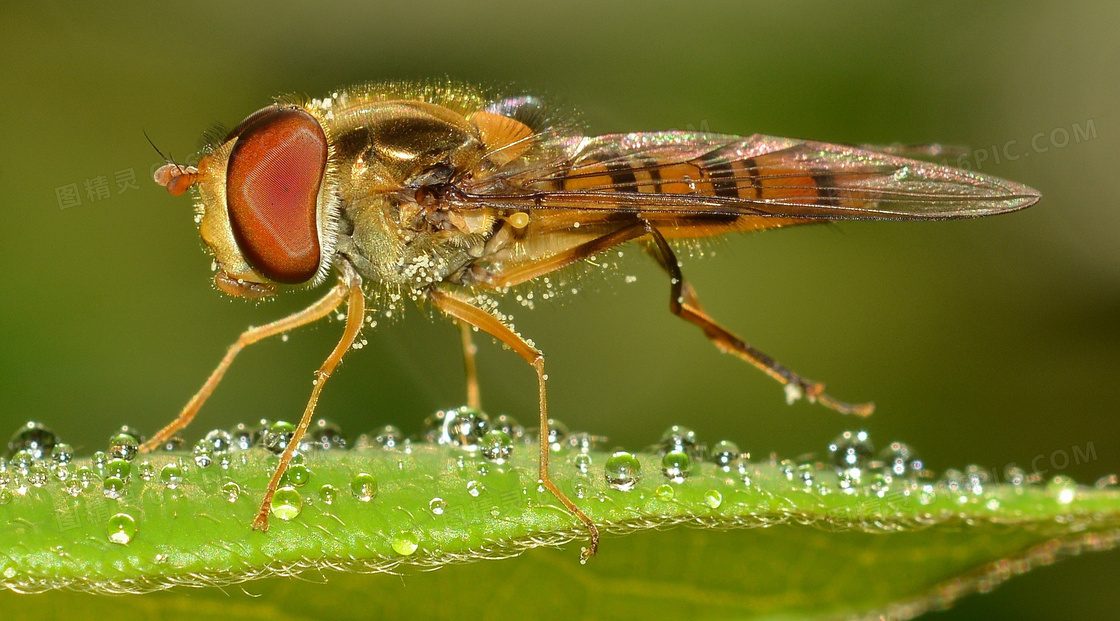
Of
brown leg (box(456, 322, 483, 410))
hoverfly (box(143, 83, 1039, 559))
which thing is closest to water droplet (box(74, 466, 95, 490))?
hoverfly (box(143, 83, 1039, 559))

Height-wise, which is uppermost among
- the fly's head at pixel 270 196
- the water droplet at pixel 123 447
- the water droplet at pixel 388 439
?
the fly's head at pixel 270 196

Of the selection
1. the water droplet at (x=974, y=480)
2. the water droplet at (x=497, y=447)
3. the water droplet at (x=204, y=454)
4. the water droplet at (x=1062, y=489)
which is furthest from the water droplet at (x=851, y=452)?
the water droplet at (x=204, y=454)

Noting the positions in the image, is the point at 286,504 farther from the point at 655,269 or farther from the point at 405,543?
the point at 655,269

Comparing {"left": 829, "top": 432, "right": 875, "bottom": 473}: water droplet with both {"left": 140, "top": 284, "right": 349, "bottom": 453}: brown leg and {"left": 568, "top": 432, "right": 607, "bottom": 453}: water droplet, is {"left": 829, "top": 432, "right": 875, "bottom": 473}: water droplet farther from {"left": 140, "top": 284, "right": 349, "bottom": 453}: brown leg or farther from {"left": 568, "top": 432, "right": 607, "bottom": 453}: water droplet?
{"left": 140, "top": 284, "right": 349, "bottom": 453}: brown leg

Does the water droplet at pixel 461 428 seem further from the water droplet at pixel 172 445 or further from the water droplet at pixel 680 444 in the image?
the water droplet at pixel 172 445

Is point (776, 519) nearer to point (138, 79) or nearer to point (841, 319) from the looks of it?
point (841, 319)

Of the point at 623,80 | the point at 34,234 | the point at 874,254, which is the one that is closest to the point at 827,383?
the point at 874,254

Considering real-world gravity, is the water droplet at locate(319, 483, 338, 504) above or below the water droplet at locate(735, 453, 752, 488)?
above
